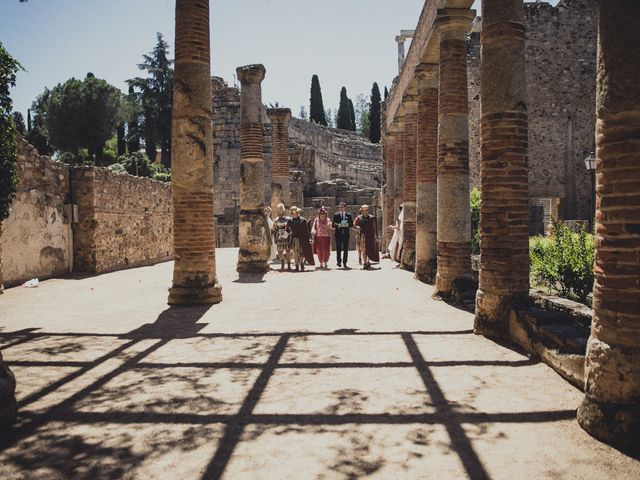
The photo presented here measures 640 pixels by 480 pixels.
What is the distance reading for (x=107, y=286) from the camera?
395 inches

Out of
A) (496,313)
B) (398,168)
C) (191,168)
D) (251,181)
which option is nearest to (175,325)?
(191,168)

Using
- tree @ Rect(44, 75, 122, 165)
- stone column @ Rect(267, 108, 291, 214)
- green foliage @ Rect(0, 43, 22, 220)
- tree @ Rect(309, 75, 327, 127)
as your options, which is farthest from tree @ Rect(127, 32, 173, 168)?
green foliage @ Rect(0, 43, 22, 220)

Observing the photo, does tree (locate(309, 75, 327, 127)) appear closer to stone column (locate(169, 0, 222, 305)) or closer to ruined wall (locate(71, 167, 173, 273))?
ruined wall (locate(71, 167, 173, 273))

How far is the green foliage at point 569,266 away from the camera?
7207 mm

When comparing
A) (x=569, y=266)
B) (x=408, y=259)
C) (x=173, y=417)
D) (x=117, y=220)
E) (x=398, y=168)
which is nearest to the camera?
(x=173, y=417)

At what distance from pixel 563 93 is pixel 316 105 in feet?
103

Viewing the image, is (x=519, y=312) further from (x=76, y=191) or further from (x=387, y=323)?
(x=76, y=191)

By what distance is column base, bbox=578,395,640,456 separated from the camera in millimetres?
2799

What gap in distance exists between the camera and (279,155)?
17.2m

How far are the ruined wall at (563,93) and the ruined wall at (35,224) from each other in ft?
56.9

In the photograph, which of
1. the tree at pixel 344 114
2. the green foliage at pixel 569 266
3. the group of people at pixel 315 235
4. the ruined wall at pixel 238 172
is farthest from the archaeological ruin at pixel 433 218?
the tree at pixel 344 114

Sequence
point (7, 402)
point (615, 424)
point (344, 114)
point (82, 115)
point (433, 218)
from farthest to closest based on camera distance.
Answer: point (344, 114), point (82, 115), point (433, 218), point (7, 402), point (615, 424)

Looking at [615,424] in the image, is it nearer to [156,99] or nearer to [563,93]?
[563,93]

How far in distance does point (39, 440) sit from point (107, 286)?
751 centimetres
